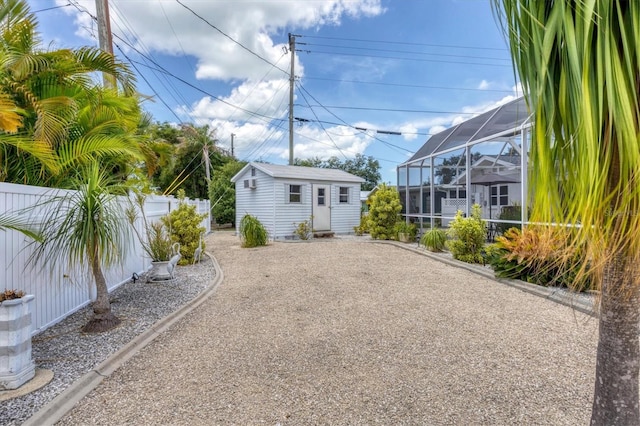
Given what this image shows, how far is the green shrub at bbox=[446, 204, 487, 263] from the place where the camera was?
7.56 meters

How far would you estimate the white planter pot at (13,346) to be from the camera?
8.36 feet

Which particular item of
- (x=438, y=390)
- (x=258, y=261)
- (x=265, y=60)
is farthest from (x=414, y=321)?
(x=265, y=60)

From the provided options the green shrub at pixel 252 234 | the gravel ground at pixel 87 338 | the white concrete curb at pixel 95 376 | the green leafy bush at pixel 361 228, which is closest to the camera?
the white concrete curb at pixel 95 376

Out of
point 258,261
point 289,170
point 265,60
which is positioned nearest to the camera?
point 258,261

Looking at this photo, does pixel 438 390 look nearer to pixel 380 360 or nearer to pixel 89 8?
pixel 380 360

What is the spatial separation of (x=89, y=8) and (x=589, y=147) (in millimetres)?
10393

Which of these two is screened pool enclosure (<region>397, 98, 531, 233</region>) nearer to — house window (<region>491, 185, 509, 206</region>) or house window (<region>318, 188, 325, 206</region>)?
house window (<region>491, 185, 509, 206</region>)

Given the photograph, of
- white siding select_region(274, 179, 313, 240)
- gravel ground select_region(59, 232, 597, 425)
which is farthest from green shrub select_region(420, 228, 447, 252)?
white siding select_region(274, 179, 313, 240)

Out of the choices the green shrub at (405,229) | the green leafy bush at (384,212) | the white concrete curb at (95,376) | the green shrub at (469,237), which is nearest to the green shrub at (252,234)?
the green leafy bush at (384,212)

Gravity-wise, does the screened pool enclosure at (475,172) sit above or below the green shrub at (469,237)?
above

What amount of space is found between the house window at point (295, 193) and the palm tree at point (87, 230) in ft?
32.4

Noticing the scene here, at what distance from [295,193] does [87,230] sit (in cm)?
1042

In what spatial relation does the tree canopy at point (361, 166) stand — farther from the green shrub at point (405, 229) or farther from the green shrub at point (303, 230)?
the green shrub at point (405, 229)

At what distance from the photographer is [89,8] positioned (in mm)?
7918
